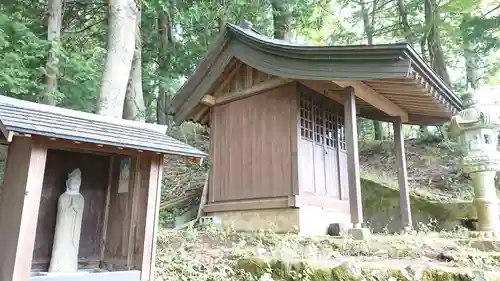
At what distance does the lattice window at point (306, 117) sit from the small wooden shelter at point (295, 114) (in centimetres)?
2

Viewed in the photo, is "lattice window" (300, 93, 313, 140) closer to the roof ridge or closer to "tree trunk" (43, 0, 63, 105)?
the roof ridge

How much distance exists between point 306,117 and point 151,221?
150 inches

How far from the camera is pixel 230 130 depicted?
752 cm

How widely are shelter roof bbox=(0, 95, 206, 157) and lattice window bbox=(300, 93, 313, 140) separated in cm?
302

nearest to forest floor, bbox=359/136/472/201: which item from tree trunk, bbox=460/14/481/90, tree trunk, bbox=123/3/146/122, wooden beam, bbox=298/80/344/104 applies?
tree trunk, bbox=460/14/481/90

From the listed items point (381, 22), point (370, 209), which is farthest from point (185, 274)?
point (381, 22)

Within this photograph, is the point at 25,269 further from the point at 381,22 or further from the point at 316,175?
the point at 381,22

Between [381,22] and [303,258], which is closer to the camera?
[303,258]

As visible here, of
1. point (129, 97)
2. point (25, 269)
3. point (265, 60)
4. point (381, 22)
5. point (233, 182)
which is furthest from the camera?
point (381, 22)

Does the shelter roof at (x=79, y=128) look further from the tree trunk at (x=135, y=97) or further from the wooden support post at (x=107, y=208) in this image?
the tree trunk at (x=135, y=97)

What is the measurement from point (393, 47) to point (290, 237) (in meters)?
2.96

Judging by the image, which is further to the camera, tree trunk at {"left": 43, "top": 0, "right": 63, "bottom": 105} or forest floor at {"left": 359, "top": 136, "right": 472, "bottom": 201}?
forest floor at {"left": 359, "top": 136, "right": 472, "bottom": 201}

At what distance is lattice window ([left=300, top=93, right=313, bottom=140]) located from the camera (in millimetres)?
6712

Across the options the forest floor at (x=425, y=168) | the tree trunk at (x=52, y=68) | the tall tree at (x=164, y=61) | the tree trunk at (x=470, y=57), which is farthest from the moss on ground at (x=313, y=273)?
the tree trunk at (x=470, y=57)
